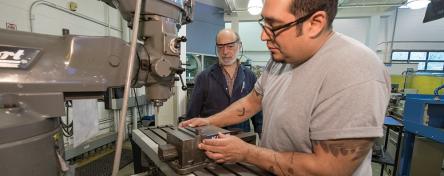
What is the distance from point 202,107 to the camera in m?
1.90

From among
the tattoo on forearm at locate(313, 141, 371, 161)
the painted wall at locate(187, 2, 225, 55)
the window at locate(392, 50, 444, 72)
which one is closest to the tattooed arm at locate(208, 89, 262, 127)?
the tattoo on forearm at locate(313, 141, 371, 161)

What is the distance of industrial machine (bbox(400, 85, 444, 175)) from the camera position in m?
1.87

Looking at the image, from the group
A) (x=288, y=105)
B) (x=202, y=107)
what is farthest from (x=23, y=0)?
(x=288, y=105)

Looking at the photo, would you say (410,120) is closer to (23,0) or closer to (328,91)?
(328,91)

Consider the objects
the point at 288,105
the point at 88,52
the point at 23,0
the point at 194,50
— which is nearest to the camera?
the point at 88,52

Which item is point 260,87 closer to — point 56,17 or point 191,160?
point 191,160

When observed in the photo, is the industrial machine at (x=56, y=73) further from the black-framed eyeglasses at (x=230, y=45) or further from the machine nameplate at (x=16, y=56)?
the black-framed eyeglasses at (x=230, y=45)

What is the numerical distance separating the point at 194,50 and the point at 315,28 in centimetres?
421

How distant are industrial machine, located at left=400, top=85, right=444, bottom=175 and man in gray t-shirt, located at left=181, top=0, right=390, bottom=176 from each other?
5.35ft

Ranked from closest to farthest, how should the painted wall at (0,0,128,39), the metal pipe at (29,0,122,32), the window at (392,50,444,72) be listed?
the painted wall at (0,0,128,39), the metal pipe at (29,0,122,32), the window at (392,50,444,72)

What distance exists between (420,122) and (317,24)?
1943 millimetres

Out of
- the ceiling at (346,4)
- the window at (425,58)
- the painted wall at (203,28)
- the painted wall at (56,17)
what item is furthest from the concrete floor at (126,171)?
the window at (425,58)

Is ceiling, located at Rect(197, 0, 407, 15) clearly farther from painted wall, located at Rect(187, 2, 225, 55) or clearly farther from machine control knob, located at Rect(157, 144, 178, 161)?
machine control knob, located at Rect(157, 144, 178, 161)

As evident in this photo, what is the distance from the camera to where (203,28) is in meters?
5.04
